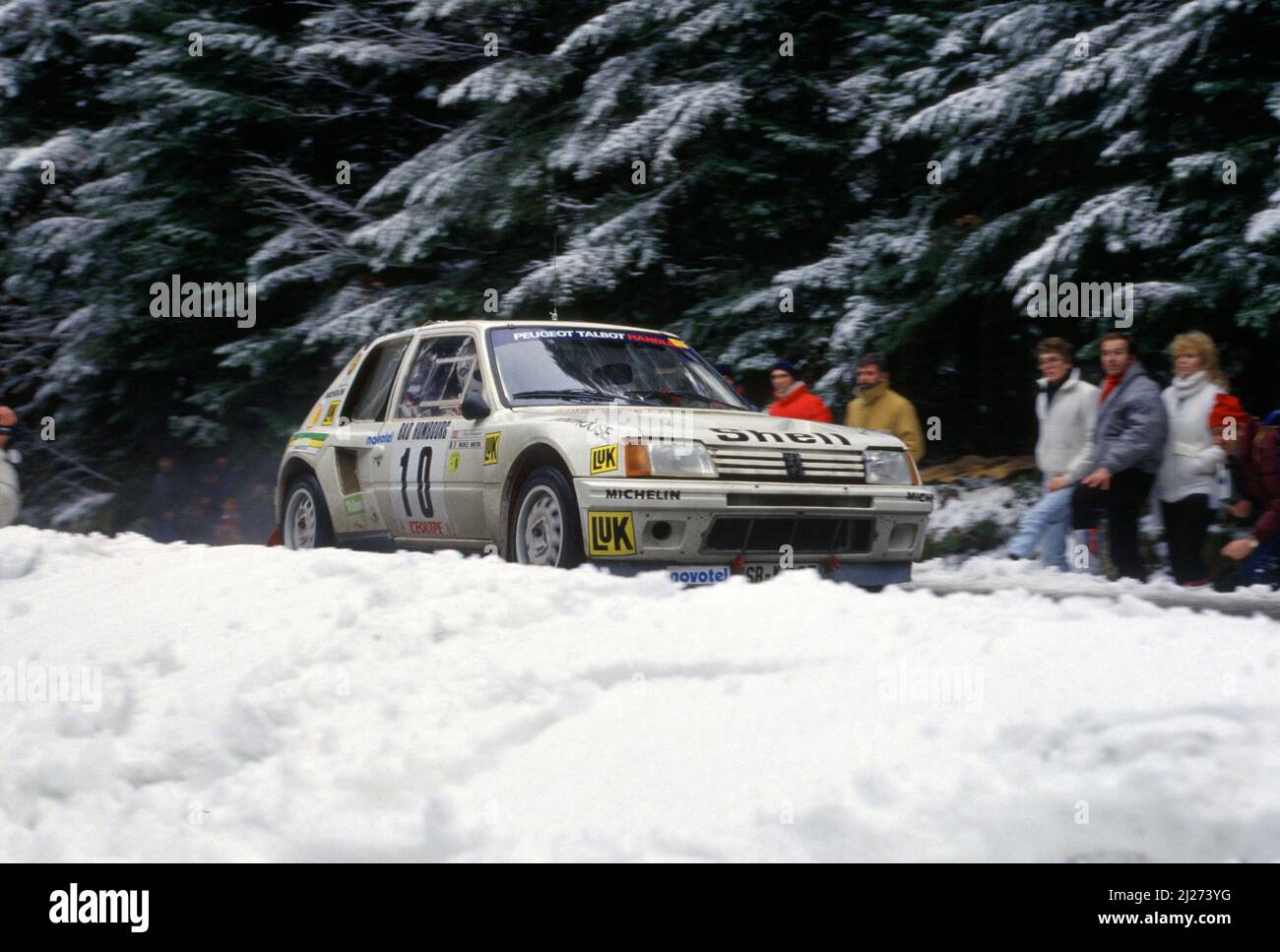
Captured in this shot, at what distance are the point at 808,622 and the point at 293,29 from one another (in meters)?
13.6

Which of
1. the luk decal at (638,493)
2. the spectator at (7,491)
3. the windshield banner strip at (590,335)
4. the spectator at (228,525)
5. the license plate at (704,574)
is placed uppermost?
the windshield banner strip at (590,335)

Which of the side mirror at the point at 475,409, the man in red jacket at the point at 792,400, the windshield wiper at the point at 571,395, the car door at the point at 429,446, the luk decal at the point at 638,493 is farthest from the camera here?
the man in red jacket at the point at 792,400

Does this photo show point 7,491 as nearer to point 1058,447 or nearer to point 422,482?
point 422,482

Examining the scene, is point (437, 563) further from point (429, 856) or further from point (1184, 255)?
point (1184, 255)

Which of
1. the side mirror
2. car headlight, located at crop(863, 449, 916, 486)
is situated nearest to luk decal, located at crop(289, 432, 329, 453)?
the side mirror

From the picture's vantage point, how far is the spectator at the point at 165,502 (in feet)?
59.0

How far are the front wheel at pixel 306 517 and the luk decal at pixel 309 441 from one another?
0.20 metres

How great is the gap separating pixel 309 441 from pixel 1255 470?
5.86 metres

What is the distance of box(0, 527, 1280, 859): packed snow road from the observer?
3791mm

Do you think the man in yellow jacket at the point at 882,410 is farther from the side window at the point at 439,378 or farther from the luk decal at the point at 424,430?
the luk decal at the point at 424,430

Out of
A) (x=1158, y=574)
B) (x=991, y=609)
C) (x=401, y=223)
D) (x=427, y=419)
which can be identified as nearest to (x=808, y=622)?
(x=991, y=609)

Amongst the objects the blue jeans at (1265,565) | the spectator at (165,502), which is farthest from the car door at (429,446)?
the spectator at (165,502)

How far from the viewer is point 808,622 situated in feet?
17.3

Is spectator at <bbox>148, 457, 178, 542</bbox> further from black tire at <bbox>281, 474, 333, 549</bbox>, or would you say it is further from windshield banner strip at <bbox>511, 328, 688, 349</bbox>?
windshield banner strip at <bbox>511, 328, 688, 349</bbox>
